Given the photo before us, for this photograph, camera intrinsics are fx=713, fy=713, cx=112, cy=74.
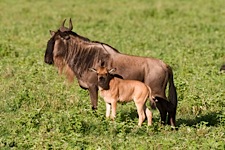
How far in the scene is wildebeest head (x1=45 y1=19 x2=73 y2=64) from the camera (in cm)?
Answer: 991

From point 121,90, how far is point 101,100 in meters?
1.71

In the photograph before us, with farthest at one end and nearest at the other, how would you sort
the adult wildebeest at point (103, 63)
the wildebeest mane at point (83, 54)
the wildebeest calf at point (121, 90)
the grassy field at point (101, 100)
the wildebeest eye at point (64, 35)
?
the wildebeest eye at point (64, 35) → the wildebeest mane at point (83, 54) → the adult wildebeest at point (103, 63) → the wildebeest calf at point (121, 90) → the grassy field at point (101, 100)

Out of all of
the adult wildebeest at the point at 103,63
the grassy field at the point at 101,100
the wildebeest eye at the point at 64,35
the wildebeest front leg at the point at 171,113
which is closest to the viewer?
the grassy field at the point at 101,100

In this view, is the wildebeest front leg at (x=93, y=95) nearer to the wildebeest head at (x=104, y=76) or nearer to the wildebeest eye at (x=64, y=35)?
the wildebeest head at (x=104, y=76)

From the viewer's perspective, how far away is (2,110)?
10422 millimetres

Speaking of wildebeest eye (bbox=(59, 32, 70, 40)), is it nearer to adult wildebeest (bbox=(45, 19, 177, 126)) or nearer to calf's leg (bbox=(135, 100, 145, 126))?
adult wildebeest (bbox=(45, 19, 177, 126))

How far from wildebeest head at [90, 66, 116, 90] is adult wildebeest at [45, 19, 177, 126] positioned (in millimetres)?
238

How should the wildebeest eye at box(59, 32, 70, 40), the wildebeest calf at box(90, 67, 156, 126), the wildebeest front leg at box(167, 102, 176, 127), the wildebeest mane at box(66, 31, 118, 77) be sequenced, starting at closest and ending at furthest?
the wildebeest calf at box(90, 67, 156, 126), the wildebeest front leg at box(167, 102, 176, 127), the wildebeest mane at box(66, 31, 118, 77), the wildebeest eye at box(59, 32, 70, 40)

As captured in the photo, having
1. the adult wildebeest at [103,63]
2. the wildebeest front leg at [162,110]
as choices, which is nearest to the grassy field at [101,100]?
the wildebeest front leg at [162,110]

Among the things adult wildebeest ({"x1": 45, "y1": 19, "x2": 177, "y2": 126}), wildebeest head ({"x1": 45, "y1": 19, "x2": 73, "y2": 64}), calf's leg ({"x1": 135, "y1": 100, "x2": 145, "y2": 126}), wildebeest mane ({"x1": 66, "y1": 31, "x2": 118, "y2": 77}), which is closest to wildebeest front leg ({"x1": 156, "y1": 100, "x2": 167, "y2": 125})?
adult wildebeest ({"x1": 45, "y1": 19, "x2": 177, "y2": 126})

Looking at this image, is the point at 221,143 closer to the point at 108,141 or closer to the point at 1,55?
the point at 108,141

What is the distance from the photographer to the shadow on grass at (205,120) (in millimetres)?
9883

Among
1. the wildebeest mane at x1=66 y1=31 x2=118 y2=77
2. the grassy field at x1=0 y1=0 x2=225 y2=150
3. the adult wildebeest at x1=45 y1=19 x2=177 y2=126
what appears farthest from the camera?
the wildebeest mane at x1=66 y1=31 x2=118 y2=77

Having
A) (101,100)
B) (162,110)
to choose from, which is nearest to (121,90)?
(162,110)
